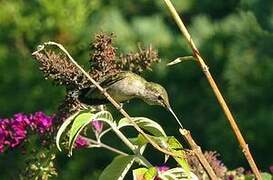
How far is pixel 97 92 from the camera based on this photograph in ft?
4.72

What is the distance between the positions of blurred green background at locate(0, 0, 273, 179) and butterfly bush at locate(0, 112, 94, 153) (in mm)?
2763

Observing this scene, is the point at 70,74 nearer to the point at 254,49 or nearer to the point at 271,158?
the point at 271,158

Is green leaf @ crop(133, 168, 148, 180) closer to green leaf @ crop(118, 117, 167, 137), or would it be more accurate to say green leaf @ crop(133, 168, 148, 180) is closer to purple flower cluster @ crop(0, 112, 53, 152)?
green leaf @ crop(118, 117, 167, 137)

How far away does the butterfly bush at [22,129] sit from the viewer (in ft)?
5.49

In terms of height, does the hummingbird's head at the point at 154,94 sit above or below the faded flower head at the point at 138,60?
below

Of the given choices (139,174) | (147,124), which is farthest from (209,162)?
(139,174)

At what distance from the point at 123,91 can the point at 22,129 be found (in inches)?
11.3

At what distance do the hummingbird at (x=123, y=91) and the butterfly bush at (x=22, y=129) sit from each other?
183 millimetres

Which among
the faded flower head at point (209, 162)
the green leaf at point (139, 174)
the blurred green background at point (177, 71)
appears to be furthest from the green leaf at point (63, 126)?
the blurred green background at point (177, 71)

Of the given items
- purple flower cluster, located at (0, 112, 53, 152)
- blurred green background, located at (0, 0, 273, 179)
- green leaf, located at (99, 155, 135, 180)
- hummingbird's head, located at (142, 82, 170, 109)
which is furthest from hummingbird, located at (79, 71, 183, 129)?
blurred green background, located at (0, 0, 273, 179)

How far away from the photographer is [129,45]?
18.5 feet

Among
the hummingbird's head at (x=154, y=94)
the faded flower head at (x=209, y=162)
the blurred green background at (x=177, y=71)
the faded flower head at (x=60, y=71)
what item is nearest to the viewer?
the faded flower head at (x=60, y=71)

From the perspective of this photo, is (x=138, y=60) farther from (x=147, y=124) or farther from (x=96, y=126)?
(x=96, y=126)

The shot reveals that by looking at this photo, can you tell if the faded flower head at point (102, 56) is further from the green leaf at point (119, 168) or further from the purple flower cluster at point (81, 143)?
the purple flower cluster at point (81, 143)
